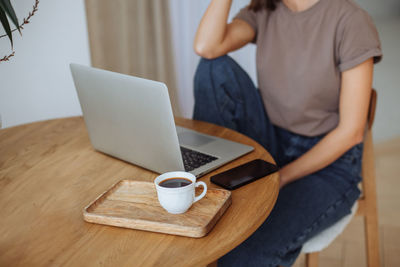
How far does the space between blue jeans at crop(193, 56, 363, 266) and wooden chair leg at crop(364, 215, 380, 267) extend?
156 mm

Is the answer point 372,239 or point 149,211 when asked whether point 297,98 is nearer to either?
point 372,239

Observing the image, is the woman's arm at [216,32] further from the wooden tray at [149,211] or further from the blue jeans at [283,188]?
the wooden tray at [149,211]

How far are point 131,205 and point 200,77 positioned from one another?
0.72 meters

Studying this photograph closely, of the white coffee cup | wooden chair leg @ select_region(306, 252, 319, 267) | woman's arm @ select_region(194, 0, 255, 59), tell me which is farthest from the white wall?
wooden chair leg @ select_region(306, 252, 319, 267)

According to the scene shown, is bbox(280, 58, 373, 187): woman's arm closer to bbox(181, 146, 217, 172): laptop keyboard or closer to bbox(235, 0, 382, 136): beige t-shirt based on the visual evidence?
bbox(235, 0, 382, 136): beige t-shirt

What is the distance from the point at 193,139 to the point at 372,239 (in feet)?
2.23

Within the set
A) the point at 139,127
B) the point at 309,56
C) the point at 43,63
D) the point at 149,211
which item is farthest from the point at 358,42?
the point at 43,63

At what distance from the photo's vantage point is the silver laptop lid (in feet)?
2.77

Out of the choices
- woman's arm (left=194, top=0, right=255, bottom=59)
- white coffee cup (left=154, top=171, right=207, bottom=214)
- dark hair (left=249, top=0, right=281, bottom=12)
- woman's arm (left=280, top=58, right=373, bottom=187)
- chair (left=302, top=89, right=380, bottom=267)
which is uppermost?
dark hair (left=249, top=0, right=281, bottom=12)

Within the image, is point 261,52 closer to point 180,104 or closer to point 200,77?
point 200,77

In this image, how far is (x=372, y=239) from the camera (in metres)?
1.34

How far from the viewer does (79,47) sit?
1.80 m

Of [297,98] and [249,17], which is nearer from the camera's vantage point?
[297,98]

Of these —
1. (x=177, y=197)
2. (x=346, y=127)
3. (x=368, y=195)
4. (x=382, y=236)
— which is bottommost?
(x=382, y=236)
